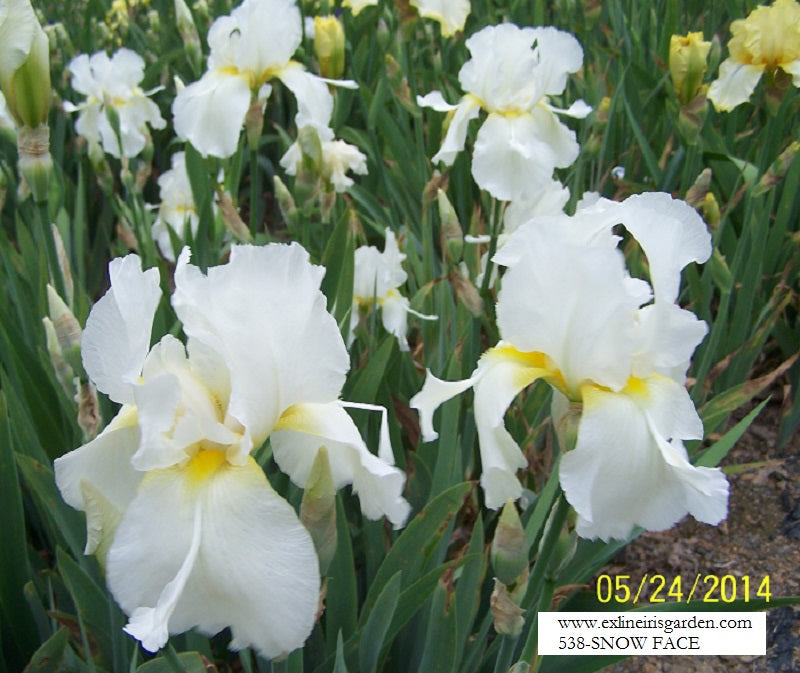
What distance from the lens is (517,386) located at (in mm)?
953

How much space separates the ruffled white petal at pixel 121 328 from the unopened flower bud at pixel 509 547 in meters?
0.42

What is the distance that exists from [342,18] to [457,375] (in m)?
2.89

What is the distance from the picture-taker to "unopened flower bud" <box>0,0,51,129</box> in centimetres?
134

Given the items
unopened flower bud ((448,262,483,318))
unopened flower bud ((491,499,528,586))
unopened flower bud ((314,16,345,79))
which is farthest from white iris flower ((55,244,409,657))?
unopened flower bud ((314,16,345,79))

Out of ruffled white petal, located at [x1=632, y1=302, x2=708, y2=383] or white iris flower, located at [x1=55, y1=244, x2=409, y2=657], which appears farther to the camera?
ruffled white petal, located at [x1=632, y1=302, x2=708, y2=383]

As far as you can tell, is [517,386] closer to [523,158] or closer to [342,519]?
[342,519]

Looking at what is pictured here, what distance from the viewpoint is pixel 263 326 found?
84cm

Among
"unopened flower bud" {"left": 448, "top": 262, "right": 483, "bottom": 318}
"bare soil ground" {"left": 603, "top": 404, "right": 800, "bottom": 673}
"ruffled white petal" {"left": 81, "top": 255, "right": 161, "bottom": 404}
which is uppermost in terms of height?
"ruffled white petal" {"left": 81, "top": 255, "right": 161, "bottom": 404}

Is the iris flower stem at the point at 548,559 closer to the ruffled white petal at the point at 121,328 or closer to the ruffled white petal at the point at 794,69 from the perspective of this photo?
the ruffled white petal at the point at 121,328

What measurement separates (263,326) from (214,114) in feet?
4.59

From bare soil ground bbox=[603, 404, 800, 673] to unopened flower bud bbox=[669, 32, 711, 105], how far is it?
0.96 m

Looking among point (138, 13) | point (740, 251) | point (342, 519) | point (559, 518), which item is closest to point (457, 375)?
point (342, 519)

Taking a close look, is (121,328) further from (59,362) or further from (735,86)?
(735,86)

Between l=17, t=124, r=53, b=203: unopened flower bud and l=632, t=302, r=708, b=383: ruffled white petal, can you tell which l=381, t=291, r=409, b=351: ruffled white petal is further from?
l=632, t=302, r=708, b=383: ruffled white petal
